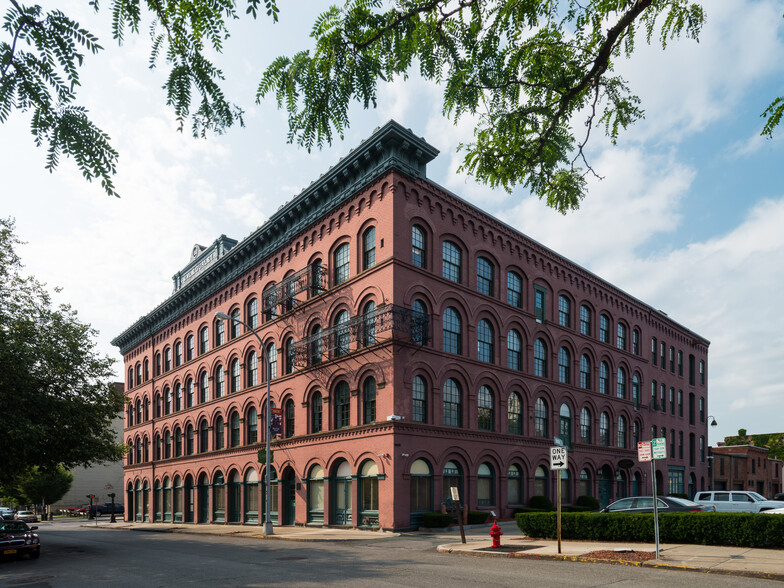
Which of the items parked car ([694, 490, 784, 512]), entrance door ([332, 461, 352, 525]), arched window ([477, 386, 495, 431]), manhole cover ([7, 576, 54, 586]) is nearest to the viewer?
manhole cover ([7, 576, 54, 586])

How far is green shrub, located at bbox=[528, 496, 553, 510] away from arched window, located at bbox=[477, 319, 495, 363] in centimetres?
780

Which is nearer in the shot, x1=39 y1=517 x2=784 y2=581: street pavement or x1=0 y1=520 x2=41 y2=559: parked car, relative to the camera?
x1=39 y1=517 x2=784 y2=581: street pavement

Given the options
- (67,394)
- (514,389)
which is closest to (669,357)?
(514,389)

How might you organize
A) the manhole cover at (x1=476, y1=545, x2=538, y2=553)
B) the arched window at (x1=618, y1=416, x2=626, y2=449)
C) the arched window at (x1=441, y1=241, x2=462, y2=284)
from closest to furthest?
the manhole cover at (x1=476, y1=545, x2=538, y2=553)
the arched window at (x1=441, y1=241, x2=462, y2=284)
the arched window at (x1=618, y1=416, x2=626, y2=449)

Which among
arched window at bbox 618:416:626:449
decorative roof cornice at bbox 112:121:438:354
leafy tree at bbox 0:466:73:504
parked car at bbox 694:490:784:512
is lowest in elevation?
leafy tree at bbox 0:466:73:504

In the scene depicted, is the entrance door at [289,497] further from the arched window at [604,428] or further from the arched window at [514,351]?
the arched window at [604,428]

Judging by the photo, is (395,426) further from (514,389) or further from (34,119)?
(34,119)

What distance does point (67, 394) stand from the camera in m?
29.8

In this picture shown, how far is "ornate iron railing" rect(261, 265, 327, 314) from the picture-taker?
114ft

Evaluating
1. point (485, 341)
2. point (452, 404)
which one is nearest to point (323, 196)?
point (485, 341)

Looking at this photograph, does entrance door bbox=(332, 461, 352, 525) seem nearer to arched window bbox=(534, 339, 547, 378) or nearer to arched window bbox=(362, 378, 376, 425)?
arched window bbox=(362, 378, 376, 425)

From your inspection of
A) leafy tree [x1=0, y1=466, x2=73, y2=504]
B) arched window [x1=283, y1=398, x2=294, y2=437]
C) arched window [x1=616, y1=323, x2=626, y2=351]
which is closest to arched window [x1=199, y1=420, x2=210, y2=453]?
arched window [x1=283, y1=398, x2=294, y2=437]

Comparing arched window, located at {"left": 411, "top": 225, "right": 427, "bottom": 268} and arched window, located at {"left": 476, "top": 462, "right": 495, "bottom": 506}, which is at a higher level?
arched window, located at {"left": 411, "top": 225, "right": 427, "bottom": 268}

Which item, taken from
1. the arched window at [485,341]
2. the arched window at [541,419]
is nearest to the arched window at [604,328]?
the arched window at [541,419]
